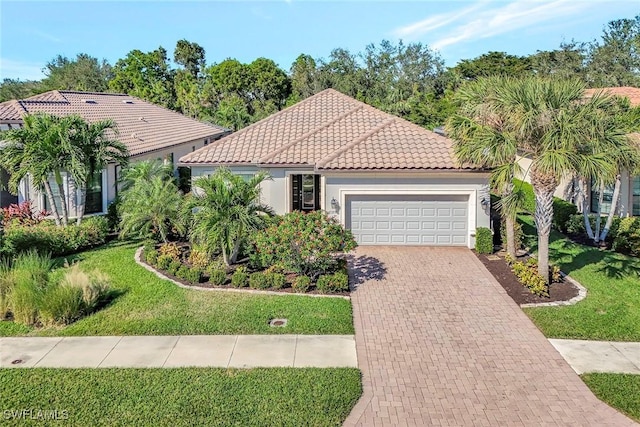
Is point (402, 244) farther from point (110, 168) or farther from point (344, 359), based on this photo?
point (110, 168)

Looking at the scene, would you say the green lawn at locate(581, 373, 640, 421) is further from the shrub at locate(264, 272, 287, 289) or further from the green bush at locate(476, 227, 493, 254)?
the green bush at locate(476, 227, 493, 254)

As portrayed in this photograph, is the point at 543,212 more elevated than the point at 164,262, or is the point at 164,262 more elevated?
the point at 543,212

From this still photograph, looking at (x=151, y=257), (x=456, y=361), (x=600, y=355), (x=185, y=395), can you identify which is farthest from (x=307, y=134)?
(x=185, y=395)

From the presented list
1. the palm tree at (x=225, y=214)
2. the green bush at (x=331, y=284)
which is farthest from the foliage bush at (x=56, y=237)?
the green bush at (x=331, y=284)

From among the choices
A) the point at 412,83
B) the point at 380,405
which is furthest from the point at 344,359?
the point at 412,83

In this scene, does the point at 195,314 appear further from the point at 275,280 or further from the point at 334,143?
the point at 334,143

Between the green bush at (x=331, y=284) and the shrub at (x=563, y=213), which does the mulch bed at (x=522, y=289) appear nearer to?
the green bush at (x=331, y=284)
